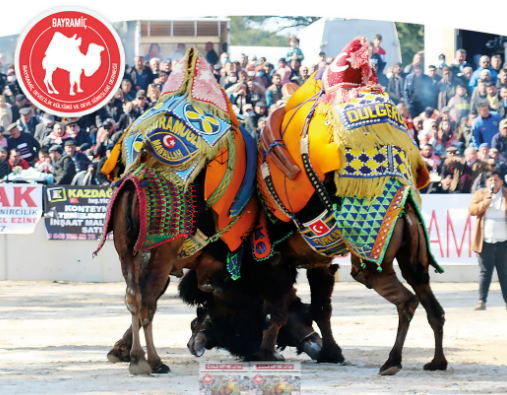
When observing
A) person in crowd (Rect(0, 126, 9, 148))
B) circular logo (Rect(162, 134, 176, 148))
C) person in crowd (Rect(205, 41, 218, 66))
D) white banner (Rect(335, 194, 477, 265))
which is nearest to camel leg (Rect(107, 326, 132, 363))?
circular logo (Rect(162, 134, 176, 148))

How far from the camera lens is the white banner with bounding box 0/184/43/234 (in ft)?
44.4

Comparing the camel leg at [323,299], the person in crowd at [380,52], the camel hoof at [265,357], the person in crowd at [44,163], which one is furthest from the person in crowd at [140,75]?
the camel hoof at [265,357]

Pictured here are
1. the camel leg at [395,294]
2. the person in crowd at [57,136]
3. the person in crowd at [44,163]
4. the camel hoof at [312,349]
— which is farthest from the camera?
the person in crowd at [57,136]

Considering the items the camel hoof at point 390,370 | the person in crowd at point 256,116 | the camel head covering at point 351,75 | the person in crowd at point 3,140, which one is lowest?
the camel hoof at point 390,370

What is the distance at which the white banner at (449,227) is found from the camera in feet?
43.4

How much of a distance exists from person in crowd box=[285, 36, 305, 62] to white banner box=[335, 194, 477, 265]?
4.33m

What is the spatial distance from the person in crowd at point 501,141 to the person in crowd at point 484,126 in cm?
7

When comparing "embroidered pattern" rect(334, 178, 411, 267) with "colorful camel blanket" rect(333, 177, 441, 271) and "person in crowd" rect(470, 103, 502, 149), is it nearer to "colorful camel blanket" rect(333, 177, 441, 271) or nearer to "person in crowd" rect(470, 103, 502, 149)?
"colorful camel blanket" rect(333, 177, 441, 271)

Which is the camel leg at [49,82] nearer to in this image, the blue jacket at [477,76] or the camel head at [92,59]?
the camel head at [92,59]

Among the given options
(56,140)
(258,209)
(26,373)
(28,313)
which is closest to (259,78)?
(56,140)

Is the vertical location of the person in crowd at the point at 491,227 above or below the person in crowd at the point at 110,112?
below

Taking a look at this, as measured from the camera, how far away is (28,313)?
973 centimetres

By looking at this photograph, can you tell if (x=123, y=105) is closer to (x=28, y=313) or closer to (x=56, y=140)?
(x=56, y=140)

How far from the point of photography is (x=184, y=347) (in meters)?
7.23
